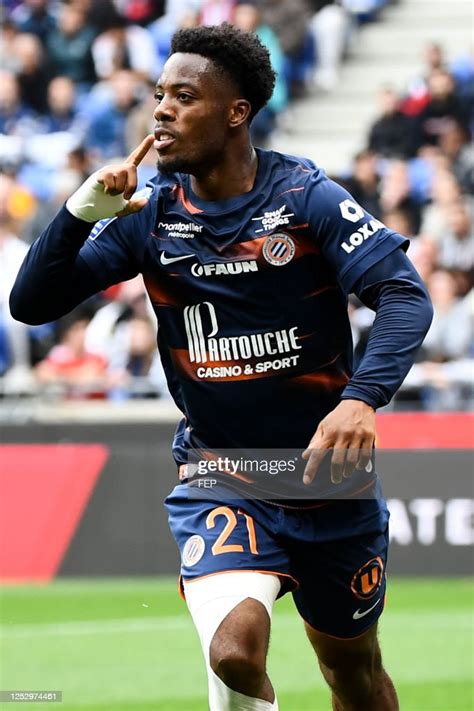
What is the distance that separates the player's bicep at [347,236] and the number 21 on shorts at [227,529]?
890mm

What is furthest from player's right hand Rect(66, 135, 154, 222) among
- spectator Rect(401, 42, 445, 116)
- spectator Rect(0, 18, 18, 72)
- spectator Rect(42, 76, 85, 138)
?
spectator Rect(0, 18, 18, 72)

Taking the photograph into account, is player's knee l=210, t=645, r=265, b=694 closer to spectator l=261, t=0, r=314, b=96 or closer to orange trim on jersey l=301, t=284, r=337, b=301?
orange trim on jersey l=301, t=284, r=337, b=301

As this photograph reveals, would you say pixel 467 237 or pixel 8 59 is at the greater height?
pixel 8 59

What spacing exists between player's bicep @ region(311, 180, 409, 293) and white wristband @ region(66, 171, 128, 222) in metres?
0.70

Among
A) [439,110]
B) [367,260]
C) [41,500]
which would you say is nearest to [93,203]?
[367,260]

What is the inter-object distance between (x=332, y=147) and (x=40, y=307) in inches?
562

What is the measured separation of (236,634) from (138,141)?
40.0 ft

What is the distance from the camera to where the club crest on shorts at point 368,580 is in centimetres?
539

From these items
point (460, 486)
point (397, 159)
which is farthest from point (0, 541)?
point (397, 159)

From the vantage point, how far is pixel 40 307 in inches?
210

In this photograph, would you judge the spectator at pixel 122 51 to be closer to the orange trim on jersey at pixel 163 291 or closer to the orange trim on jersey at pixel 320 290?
the orange trim on jersey at pixel 163 291

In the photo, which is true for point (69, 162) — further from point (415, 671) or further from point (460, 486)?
point (415, 671)

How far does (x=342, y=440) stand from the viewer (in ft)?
15.4

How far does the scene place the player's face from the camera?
16.9 feet
